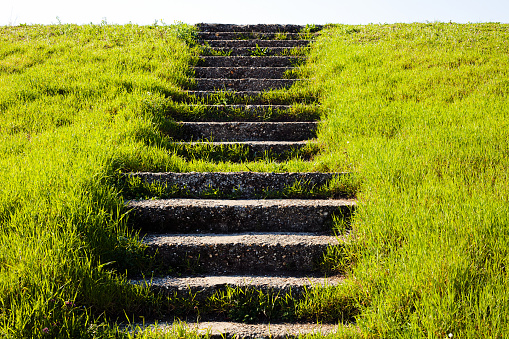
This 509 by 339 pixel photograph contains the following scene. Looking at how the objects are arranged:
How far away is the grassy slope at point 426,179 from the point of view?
2.25 meters

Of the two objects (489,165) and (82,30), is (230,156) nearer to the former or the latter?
(489,165)

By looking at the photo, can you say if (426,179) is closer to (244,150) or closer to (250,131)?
(244,150)

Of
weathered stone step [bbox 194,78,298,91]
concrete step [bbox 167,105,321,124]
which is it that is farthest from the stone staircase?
weathered stone step [bbox 194,78,298,91]

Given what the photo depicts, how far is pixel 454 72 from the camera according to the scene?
629 cm

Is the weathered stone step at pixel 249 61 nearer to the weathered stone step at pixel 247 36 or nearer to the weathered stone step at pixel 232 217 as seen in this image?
the weathered stone step at pixel 247 36

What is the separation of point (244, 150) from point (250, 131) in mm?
615

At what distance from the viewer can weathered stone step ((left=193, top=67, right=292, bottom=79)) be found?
24.6ft

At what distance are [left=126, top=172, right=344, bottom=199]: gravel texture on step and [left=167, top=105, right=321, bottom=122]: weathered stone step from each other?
1937 mm

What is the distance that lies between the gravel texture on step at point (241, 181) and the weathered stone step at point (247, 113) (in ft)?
6.35

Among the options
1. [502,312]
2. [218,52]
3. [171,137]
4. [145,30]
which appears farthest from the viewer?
→ [145,30]

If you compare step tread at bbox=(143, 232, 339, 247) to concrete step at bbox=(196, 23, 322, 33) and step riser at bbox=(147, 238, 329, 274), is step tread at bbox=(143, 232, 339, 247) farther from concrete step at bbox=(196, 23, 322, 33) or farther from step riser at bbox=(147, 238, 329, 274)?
concrete step at bbox=(196, 23, 322, 33)

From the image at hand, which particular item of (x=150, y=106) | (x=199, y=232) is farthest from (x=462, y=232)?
(x=150, y=106)

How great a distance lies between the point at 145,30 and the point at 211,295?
28.1 feet

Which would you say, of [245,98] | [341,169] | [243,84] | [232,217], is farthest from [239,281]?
[243,84]
